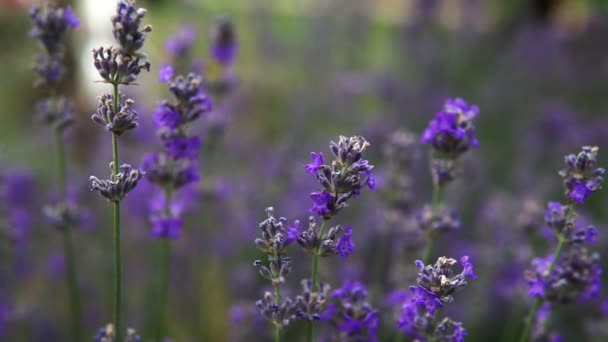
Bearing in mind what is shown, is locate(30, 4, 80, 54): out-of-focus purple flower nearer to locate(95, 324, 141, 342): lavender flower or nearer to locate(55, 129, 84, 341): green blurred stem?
locate(55, 129, 84, 341): green blurred stem

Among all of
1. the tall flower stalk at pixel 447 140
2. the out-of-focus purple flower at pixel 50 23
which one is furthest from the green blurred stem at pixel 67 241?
the tall flower stalk at pixel 447 140

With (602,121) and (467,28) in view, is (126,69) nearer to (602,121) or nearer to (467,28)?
(602,121)

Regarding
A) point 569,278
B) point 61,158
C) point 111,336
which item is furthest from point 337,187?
point 61,158

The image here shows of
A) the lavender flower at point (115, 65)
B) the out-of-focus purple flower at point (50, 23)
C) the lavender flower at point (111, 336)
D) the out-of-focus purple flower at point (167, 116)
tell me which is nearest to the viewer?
the lavender flower at point (115, 65)

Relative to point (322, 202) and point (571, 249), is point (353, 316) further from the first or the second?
point (571, 249)

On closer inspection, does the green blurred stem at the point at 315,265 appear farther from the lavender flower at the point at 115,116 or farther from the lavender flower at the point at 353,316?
the lavender flower at the point at 115,116

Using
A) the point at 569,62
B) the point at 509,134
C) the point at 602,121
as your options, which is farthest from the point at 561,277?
the point at 569,62

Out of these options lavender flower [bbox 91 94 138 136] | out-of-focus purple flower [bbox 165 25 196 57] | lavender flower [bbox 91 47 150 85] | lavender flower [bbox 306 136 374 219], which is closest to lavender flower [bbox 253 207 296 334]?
lavender flower [bbox 306 136 374 219]
